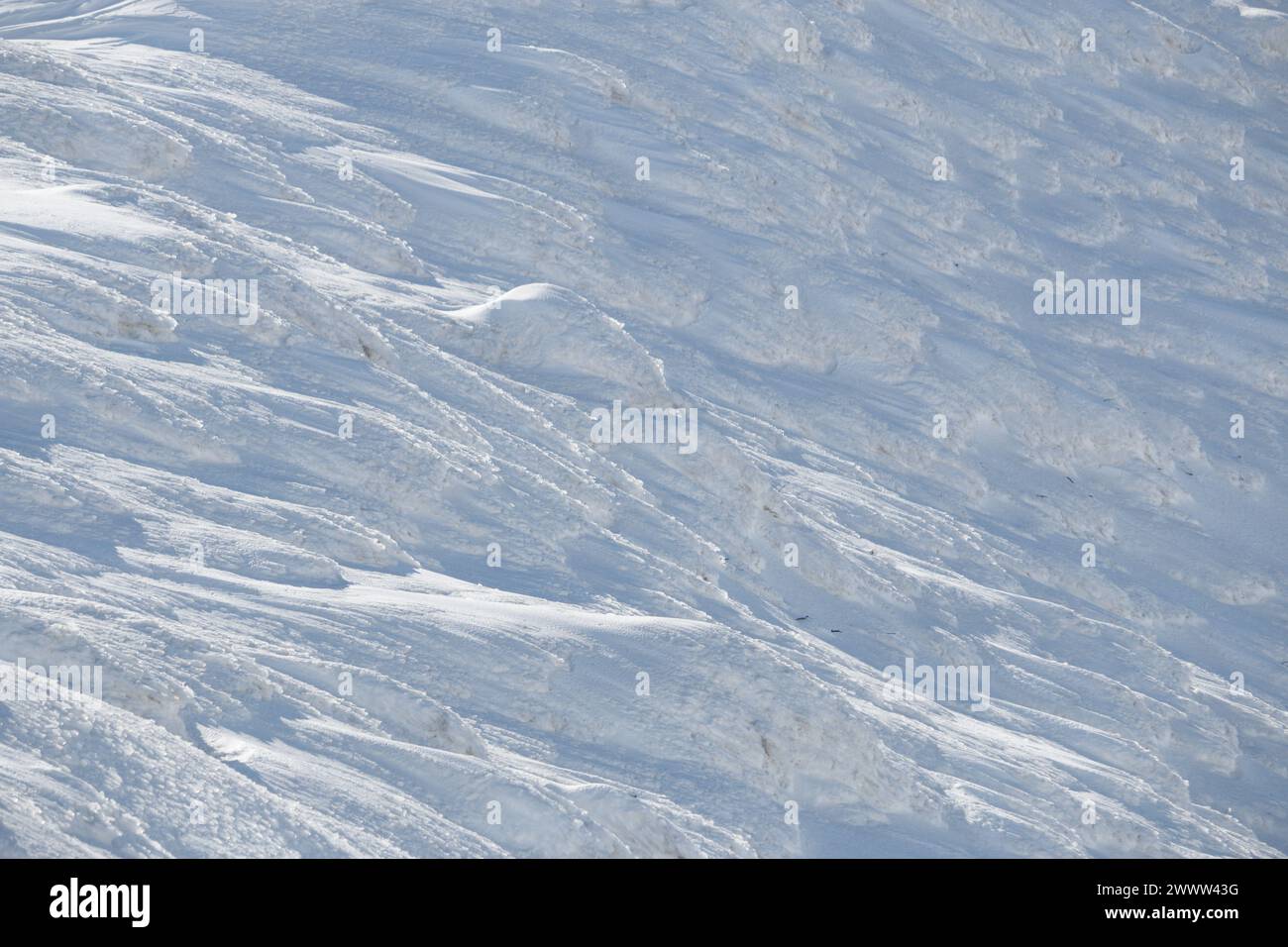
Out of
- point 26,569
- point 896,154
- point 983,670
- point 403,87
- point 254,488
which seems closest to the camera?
point 26,569

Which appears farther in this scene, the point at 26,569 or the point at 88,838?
the point at 26,569

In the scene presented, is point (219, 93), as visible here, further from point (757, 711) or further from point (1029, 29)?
point (1029, 29)

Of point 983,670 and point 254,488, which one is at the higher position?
point 254,488
